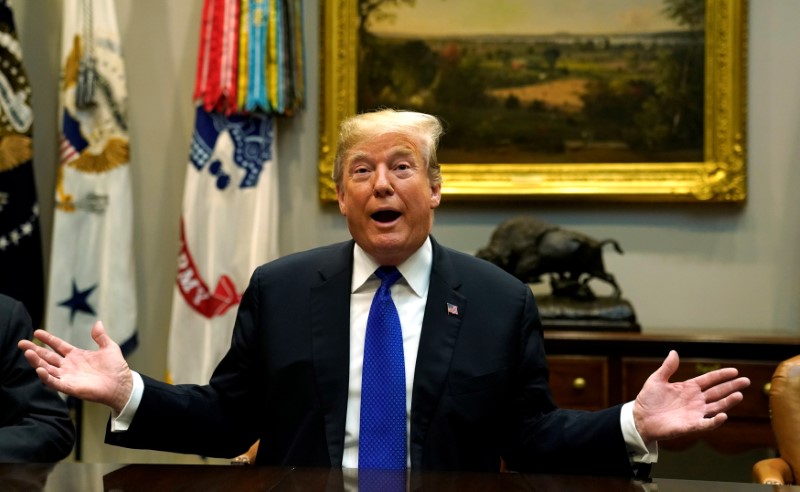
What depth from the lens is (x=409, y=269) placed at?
8.61 feet

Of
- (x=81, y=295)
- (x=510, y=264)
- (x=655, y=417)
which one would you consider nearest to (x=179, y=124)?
(x=81, y=295)

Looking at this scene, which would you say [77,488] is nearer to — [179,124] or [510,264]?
[510,264]

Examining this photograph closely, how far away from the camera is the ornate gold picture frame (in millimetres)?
4645

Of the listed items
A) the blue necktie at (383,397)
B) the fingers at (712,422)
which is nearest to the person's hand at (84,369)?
the blue necktie at (383,397)

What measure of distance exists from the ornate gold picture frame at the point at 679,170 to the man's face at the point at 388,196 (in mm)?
2260

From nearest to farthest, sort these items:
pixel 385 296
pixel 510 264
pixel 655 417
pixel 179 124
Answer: pixel 655 417 → pixel 385 296 → pixel 510 264 → pixel 179 124

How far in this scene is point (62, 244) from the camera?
15.9ft

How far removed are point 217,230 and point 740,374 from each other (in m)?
2.58

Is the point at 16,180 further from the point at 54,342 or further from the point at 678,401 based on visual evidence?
the point at 678,401

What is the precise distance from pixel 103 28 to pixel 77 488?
3449mm

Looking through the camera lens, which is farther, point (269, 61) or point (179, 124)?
point (179, 124)

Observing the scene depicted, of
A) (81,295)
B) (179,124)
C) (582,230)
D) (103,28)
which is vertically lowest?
(81,295)

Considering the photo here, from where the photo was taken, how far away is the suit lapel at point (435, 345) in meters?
2.42

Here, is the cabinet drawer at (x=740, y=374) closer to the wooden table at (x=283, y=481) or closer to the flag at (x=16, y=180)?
the wooden table at (x=283, y=481)
